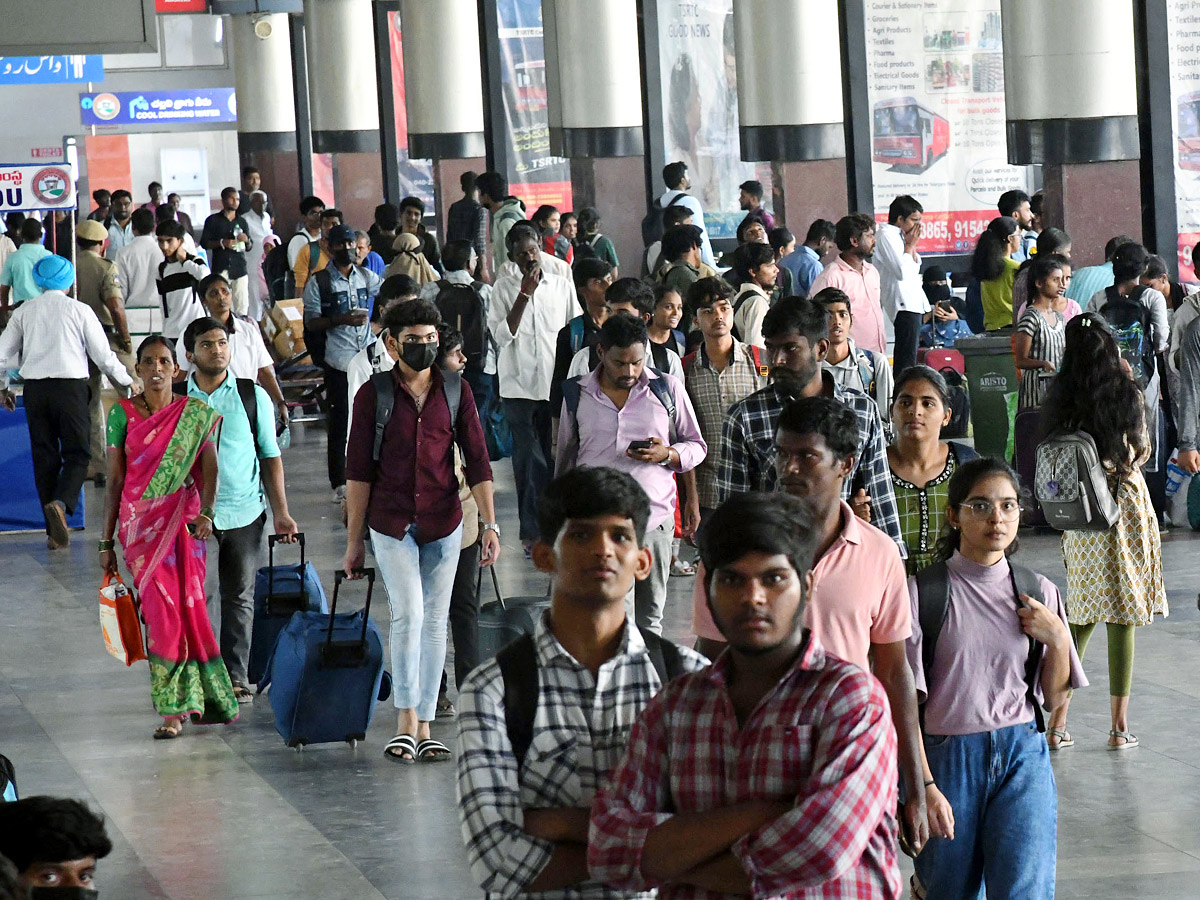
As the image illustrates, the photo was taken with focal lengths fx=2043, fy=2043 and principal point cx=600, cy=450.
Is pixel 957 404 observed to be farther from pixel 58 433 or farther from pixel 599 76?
pixel 599 76

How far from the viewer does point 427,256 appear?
1561 cm

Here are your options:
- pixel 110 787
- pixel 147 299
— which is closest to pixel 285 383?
pixel 147 299

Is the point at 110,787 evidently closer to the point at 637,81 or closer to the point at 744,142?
the point at 744,142

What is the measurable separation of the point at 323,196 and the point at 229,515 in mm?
28558

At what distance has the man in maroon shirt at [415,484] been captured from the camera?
6.89m

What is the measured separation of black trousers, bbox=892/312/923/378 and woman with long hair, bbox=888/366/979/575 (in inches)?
343

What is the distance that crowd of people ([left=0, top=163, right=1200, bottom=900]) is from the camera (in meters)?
3.00

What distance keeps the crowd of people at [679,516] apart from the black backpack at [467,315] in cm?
3

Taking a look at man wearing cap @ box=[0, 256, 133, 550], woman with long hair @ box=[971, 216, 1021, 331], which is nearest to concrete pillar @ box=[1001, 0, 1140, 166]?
woman with long hair @ box=[971, 216, 1021, 331]

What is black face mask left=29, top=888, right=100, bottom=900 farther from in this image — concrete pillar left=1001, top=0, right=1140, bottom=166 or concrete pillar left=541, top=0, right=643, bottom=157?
concrete pillar left=541, top=0, right=643, bottom=157

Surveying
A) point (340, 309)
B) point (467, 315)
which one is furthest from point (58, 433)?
point (467, 315)

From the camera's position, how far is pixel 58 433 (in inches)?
483

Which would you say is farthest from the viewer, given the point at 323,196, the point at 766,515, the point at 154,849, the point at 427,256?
the point at 323,196

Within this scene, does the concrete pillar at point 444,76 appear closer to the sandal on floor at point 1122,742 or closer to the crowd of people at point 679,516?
the crowd of people at point 679,516
